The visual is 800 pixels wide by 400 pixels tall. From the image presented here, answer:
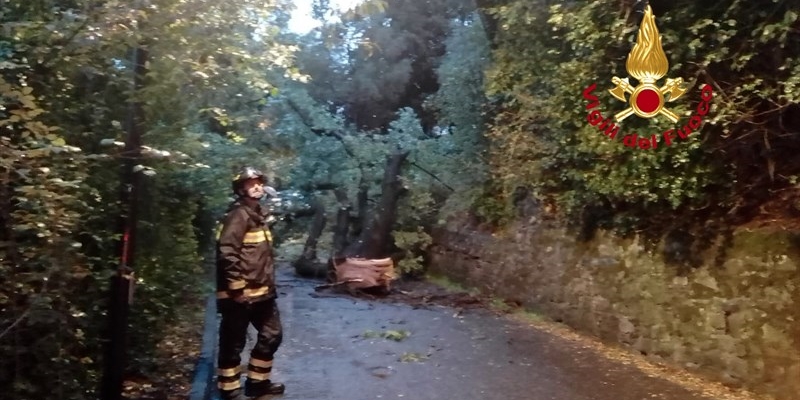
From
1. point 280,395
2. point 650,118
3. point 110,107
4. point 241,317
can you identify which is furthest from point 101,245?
point 650,118

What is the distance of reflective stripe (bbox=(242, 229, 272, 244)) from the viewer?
588 centimetres

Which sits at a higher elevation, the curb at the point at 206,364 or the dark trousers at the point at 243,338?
the dark trousers at the point at 243,338

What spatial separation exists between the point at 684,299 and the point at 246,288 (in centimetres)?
423

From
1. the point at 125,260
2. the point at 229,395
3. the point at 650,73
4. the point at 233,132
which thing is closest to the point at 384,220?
the point at 233,132

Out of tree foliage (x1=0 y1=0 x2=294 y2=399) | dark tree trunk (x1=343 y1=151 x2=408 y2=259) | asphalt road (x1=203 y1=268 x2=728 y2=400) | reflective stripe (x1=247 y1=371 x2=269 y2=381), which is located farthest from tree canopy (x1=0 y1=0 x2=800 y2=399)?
dark tree trunk (x1=343 y1=151 x2=408 y2=259)

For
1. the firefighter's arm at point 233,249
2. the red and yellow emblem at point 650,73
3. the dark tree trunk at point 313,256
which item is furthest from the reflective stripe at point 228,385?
the dark tree trunk at point 313,256

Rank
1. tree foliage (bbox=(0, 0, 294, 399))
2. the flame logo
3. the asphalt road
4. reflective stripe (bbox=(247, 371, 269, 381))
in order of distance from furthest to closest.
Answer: the flame logo, the asphalt road, reflective stripe (bbox=(247, 371, 269, 381)), tree foliage (bbox=(0, 0, 294, 399))

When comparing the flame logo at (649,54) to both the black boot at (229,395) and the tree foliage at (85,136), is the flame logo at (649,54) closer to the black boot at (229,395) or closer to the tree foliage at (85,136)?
the tree foliage at (85,136)

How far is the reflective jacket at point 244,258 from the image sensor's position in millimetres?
5742

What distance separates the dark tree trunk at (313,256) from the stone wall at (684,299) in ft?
21.0

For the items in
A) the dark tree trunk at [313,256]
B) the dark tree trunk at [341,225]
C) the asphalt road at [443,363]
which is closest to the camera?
the asphalt road at [443,363]

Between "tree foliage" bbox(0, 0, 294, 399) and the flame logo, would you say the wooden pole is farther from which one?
the flame logo

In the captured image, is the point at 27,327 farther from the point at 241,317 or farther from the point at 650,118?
the point at 650,118

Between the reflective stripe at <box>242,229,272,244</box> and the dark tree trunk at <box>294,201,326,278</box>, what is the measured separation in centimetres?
1031
